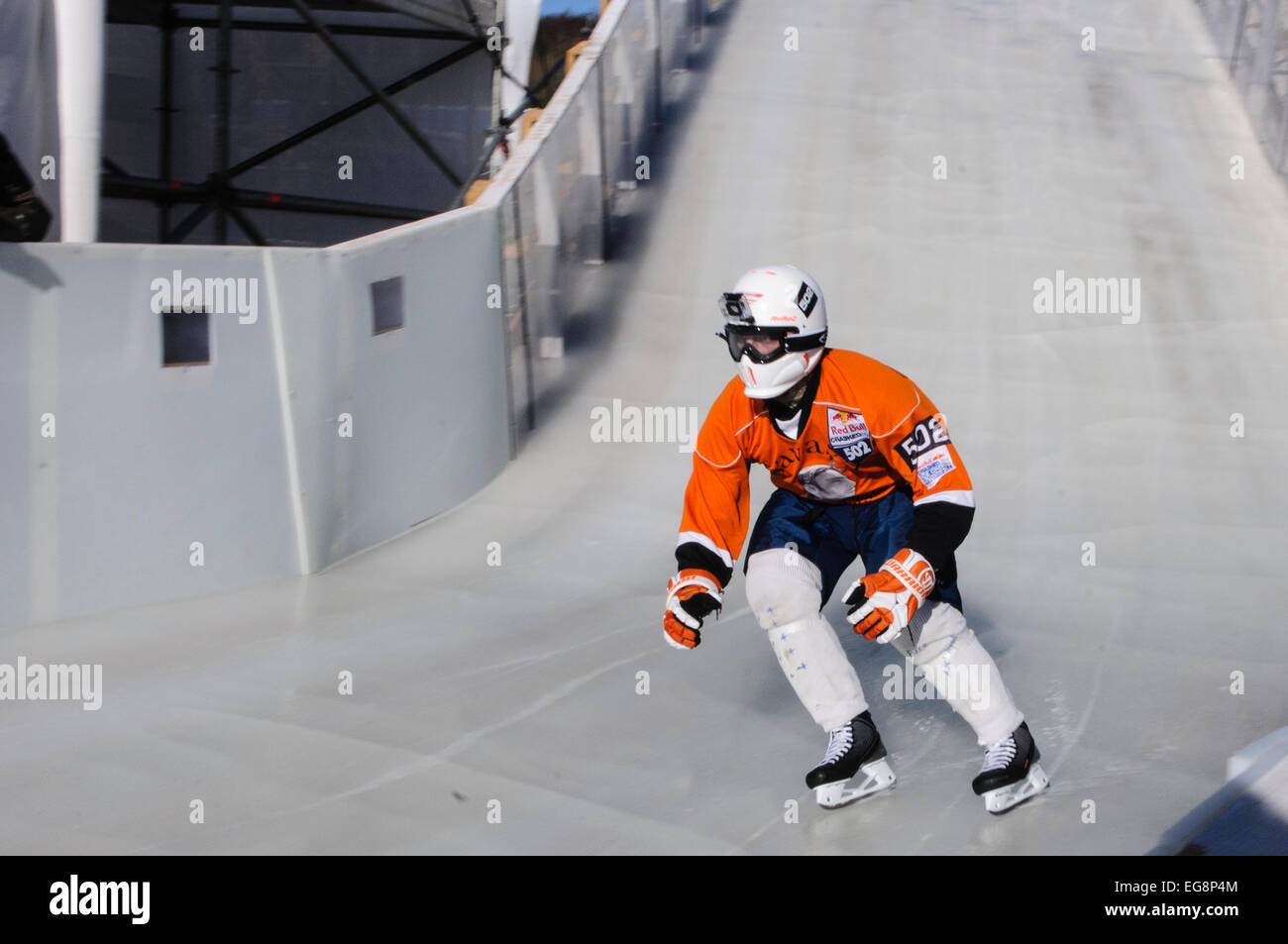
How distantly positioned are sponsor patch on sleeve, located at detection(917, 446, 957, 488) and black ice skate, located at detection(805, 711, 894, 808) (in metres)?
0.77

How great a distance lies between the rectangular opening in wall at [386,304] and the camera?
22.2 ft

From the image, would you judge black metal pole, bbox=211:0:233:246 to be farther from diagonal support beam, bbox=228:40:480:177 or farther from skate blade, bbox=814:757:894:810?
skate blade, bbox=814:757:894:810

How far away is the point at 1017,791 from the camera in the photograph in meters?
4.10

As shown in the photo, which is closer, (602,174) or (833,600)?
(833,600)

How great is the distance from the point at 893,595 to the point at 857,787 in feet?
2.36

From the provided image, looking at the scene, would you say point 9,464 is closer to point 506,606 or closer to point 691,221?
point 506,606

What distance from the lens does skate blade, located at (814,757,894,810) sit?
13.5 ft

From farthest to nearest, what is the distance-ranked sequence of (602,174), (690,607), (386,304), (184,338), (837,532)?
(602,174) < (386,304) < (184,338) < (837,532) < (690,607)

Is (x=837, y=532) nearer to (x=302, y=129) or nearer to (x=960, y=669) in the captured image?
(x=960, y=669)

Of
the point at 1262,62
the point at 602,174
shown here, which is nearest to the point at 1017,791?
the point at 602,174

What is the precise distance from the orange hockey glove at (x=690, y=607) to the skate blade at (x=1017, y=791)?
3.30 feet

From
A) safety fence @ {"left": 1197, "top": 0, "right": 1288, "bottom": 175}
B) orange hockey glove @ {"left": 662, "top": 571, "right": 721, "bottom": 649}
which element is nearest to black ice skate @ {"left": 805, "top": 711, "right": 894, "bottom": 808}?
orange hockey glove @ {"left": 662, "top": 571, "right": 721, "bottom": 649}

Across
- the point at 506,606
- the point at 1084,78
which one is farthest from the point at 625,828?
the point at 1084,78
